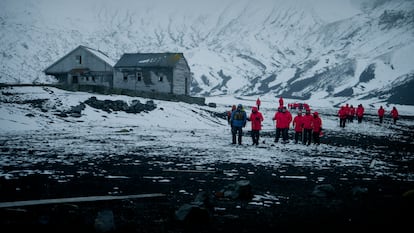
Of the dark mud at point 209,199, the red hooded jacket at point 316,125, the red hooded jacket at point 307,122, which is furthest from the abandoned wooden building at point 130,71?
the dark mud at point 209,199

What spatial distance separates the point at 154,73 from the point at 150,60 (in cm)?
213

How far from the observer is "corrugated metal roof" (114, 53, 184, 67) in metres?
44.7

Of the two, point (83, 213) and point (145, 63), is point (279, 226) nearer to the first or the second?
point (83, 213)

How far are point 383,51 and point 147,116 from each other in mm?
184023

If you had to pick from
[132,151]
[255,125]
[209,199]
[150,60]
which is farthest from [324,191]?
[150,60]

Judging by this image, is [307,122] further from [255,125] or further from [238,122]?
[238,122]

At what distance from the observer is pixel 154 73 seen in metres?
44.9

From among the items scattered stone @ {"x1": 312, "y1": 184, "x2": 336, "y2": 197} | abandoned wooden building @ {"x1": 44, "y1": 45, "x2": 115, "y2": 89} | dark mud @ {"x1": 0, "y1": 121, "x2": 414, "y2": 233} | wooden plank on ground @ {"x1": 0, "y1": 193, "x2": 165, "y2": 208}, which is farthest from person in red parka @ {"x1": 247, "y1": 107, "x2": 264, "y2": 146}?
abandoned wooden building @ {"x1": 44, "y1": 45, "x2": 115, "y2": 89}

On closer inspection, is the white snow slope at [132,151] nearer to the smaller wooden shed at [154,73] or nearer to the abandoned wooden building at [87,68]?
the smaller wooden shed at [154,73]

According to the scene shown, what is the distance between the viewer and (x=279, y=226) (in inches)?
187

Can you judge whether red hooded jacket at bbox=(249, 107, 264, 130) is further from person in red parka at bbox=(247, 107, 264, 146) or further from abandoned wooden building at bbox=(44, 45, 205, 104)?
abandoned wooden building at bbox=(44, 45, 205, 104)

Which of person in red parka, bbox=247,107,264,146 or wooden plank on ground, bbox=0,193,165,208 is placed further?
person in red parka, bbox=247,107,264,146

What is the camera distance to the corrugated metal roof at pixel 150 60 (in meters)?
44.7

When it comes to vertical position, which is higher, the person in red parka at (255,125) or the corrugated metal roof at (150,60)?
the corrugated metal roof at (150,60)
